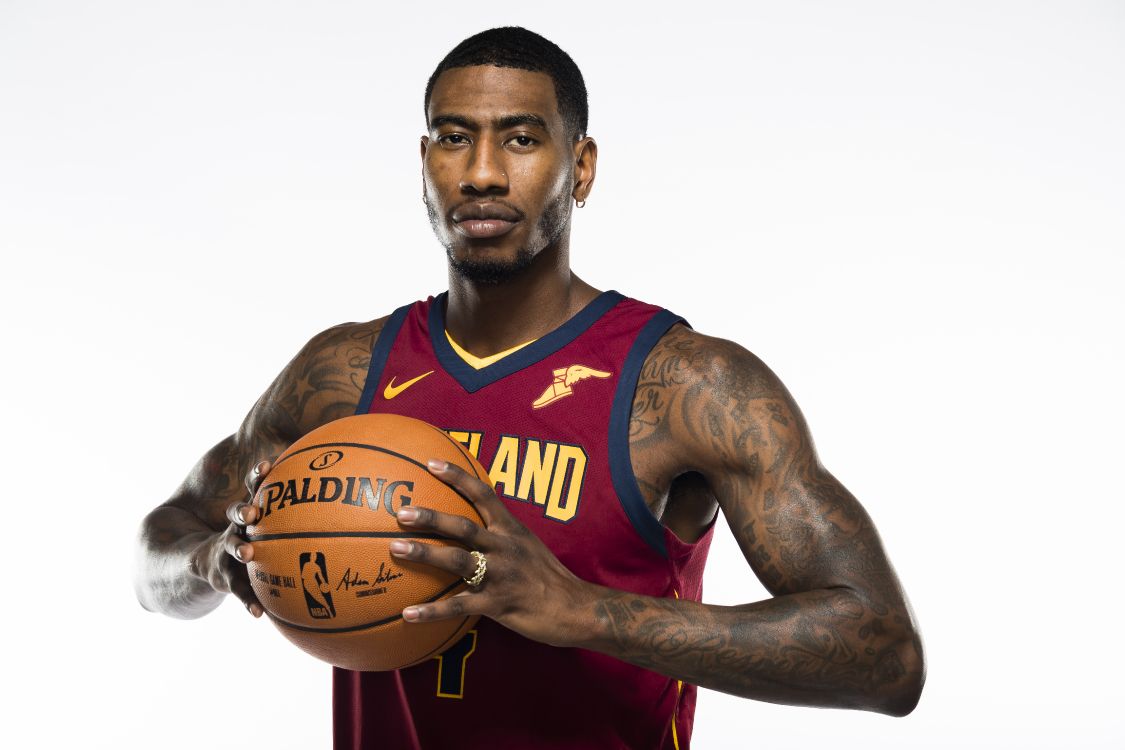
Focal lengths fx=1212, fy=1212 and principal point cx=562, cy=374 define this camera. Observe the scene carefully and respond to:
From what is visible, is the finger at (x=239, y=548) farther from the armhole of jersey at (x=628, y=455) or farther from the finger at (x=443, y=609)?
the armhole of jersey at (x=628, y=455)

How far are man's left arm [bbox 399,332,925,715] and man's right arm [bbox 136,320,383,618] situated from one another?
83 cm

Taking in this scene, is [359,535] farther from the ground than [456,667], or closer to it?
farther from the ground

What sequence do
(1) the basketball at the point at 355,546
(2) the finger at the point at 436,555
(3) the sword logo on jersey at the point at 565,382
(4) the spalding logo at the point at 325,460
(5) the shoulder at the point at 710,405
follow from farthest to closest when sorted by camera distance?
(3) the sword logo on jersey at the point at 565,382, (5) the shoulder at the point at 710,405, (4) the spalding logo at the point at 325,460, (1) the basketball at the point at 355,546, (2) the finger at the point at 436,555

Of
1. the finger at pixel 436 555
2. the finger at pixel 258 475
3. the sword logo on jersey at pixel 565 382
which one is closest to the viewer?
the finger at pixel 436 555

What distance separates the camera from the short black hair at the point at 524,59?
279 centimetres

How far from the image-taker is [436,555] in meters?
1.96

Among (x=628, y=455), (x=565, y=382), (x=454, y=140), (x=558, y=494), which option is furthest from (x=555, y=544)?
(x=454, y=140)

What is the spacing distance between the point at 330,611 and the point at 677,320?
1054 mm

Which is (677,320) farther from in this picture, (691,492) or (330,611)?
(330,611)

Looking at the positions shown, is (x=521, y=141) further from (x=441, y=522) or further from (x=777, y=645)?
(x=777, y=645)

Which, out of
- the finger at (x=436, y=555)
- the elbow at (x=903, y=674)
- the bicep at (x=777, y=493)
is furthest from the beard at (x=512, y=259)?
the elbow at (x=903, y=674)

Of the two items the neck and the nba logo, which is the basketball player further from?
the nba logo

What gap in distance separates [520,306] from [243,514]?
859 mm

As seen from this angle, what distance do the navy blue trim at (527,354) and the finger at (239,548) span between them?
661mm
